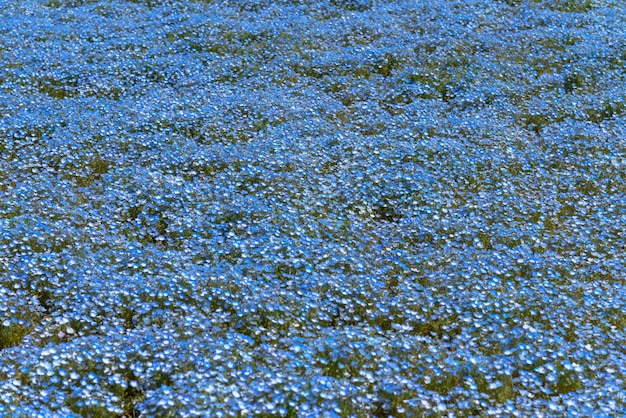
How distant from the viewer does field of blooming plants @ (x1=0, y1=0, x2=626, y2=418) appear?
21.0 feet

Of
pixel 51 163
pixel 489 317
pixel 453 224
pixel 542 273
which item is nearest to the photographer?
pixel 489 317

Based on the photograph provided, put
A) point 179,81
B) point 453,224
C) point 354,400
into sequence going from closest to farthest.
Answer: point 354,400 < point 453,224 < point 179,81

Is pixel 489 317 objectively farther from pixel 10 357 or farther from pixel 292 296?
pixel 10 357

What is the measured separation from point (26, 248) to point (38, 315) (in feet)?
3.10

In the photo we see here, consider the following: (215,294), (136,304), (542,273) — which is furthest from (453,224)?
(136,304)

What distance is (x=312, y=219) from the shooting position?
8.70m

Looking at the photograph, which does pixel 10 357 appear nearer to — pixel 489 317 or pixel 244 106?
pixel 489 317

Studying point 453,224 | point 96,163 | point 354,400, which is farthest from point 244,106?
point 354,400

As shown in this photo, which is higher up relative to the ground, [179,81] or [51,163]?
[179,81]

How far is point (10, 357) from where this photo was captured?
6.57 m

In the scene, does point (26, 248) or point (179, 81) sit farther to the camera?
point (179, 81)

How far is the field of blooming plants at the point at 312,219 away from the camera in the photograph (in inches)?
253

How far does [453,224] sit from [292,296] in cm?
222

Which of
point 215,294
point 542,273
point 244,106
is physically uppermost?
point 244,106
